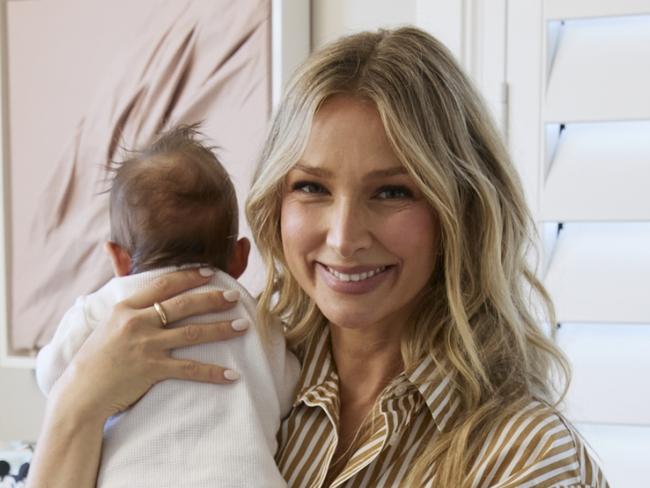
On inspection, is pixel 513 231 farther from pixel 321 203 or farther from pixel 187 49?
pixel 187 49

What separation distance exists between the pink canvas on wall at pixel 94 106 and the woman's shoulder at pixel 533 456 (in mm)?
778

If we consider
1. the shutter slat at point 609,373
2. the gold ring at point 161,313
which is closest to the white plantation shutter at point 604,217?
the shutter slat at point 609,373

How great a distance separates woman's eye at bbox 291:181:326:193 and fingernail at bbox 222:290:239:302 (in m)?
0.17

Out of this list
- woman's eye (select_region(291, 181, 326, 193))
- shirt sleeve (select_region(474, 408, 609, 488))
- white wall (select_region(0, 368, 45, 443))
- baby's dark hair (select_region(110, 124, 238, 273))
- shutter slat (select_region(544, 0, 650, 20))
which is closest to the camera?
shirt sleeve (select_region(474, 408, 609, 488))

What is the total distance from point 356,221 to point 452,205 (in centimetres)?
11

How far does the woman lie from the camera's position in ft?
3.68

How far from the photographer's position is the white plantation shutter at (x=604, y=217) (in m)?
1.54

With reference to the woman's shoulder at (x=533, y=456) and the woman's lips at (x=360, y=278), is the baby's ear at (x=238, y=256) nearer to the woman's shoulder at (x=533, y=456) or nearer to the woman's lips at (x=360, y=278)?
the woman's lips at (x=360, y=278)

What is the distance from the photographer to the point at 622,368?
155 cm

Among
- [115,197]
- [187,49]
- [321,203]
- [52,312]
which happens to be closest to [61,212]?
[52,312]

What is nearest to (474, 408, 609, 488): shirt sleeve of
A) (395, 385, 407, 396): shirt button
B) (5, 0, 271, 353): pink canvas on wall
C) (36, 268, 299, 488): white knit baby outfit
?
(395, 385, 407, 396): shirt button

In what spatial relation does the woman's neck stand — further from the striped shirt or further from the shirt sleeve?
the shirt sleeve

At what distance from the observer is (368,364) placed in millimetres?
1287

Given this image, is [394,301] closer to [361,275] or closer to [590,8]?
[361,275]
